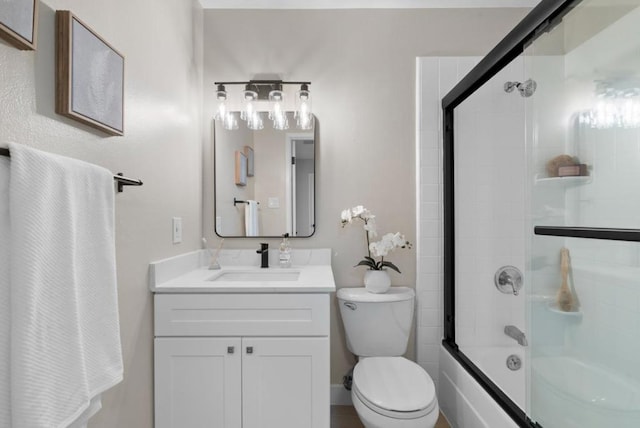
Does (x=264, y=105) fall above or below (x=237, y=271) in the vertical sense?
above

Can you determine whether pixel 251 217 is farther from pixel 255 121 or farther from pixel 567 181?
pixel 567 181

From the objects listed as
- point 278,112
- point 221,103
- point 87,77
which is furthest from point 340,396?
point 87,77

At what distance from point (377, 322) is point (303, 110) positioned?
4.15 feet

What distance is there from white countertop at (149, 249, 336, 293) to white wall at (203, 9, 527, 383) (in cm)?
9

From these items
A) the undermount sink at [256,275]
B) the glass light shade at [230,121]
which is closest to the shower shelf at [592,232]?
the undermount sink at [256,275]

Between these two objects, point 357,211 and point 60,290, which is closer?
point 60,290

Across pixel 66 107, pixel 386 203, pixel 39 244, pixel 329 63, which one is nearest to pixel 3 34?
pixel 66 107

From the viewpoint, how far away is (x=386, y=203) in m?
2.12

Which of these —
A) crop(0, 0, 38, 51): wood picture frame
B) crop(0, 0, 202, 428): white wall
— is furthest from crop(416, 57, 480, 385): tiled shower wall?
crop(0, 0, 38, 51): wood picture frame

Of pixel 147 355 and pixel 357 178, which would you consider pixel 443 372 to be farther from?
pixel 147 355

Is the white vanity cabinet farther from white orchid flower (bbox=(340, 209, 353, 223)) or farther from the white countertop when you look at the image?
white orchid flower (bbox=(340, 209, 353, 223))

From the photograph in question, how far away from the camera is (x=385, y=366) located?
5.47 feet

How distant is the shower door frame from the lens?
1170 mm

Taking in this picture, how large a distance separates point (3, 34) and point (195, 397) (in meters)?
1.35
